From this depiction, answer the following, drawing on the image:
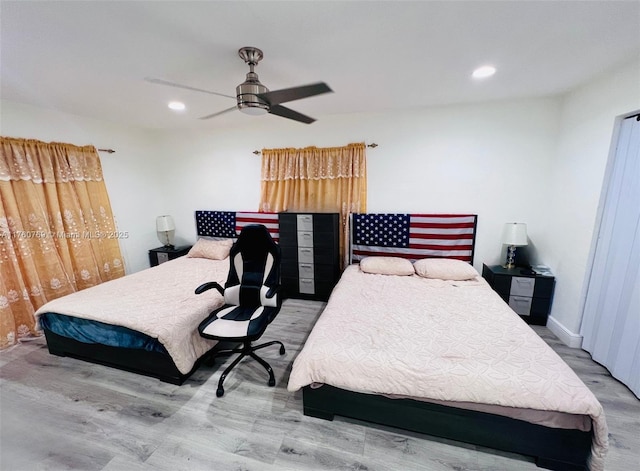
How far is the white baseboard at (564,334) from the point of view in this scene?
8.06 ft

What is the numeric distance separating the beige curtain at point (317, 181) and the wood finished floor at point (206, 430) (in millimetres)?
2131

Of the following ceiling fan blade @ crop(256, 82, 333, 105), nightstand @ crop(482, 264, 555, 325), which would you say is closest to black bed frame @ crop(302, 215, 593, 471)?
nightstand @ crop(482, 264, 555, 325)

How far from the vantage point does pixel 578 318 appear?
2445 millimetres

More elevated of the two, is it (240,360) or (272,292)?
(272,292)

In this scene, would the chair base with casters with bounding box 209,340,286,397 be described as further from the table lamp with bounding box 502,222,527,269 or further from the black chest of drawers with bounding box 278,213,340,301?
the table lamp with bounding box 502,222,527,269

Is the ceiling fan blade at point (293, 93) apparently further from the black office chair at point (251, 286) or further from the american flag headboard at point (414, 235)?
the american flag headboard at point (414, 235)

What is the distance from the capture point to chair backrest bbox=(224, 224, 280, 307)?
7.78 feet

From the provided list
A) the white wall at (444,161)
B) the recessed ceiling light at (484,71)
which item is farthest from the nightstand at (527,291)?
the recessed ceiling light at (484,71)

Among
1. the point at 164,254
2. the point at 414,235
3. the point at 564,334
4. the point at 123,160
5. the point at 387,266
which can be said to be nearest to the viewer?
the point at 564,334

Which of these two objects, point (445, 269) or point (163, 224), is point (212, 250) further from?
point (445, 269)

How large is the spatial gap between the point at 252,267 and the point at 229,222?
1.86 metres

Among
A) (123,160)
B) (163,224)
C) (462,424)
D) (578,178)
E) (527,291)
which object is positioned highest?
(123,160)

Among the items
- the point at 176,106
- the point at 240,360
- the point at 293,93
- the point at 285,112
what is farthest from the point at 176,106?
the point at 240,360

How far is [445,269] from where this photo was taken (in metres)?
2.89
